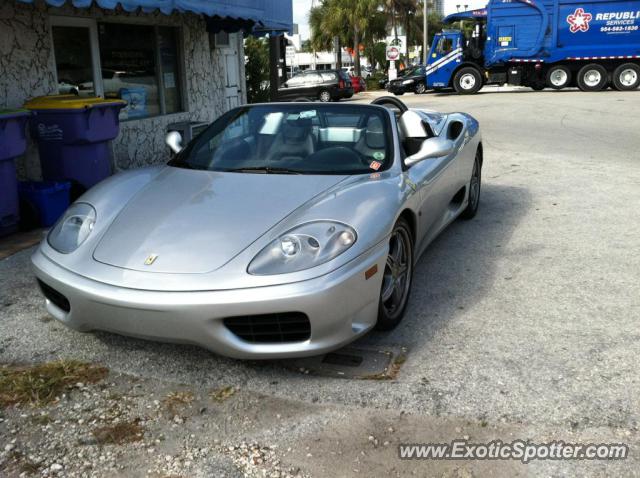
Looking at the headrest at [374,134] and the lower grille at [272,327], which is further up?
the headrest at [374,134]

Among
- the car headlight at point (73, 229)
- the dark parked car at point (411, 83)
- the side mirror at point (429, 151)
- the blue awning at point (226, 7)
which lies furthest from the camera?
the dark parked car at point (411, 83)

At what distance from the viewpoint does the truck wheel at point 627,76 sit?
78.5 feet

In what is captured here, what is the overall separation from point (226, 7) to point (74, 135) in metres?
3.35

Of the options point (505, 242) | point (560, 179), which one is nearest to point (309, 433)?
point (505, 242)

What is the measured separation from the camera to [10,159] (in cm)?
546

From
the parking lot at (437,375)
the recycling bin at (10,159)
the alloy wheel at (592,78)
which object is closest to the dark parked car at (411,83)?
the alloy wheel at (592,78)

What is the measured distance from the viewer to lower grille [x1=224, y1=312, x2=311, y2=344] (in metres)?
2.80

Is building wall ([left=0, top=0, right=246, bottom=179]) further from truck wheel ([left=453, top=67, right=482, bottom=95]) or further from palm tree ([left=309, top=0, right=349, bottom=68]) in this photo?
palm tree ([left=309, top=0, right=349, bottom=68])

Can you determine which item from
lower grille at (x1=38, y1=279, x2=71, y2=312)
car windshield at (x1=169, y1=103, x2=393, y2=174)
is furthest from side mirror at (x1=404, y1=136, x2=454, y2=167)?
lower grille at (x1=38, y1=279, x2=71, y2=312)

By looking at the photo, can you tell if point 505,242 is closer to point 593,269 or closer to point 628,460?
point 593,269

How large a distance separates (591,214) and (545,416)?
3.88 m

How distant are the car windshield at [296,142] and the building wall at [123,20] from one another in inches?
134

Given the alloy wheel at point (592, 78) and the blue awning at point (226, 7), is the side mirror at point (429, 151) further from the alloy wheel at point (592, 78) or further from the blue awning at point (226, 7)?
the alloy wheel at point (592, 78)

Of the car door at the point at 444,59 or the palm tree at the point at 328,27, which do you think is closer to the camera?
the car door at the point at 444,59
